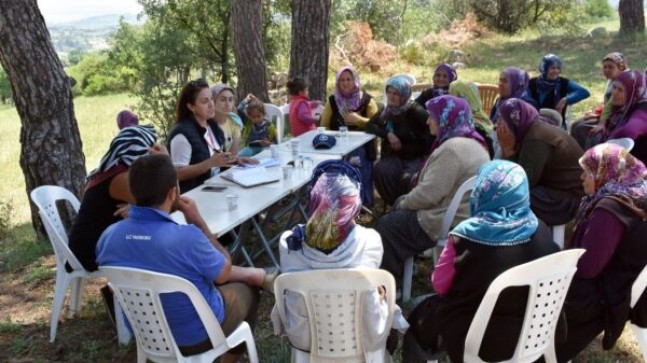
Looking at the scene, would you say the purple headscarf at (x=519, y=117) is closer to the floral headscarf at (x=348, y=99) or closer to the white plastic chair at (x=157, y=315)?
the floral headscarf at (x=348, y=99)

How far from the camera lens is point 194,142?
13.0ft

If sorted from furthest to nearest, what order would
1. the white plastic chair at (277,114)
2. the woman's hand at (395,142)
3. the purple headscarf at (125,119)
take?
→ the white plastic chair at (277,114)
the woman's hand at (395,142)
the purple headscarf at (125,119)

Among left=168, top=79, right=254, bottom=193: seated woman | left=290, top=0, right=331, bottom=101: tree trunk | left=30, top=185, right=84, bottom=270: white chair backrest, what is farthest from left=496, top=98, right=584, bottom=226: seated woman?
left=290, top=0, right=331, bottom=101: tree trunk

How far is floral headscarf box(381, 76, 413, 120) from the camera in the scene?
480 centimetres

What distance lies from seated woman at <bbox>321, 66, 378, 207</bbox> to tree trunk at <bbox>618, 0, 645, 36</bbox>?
10.8 metres

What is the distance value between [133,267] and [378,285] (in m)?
1.02

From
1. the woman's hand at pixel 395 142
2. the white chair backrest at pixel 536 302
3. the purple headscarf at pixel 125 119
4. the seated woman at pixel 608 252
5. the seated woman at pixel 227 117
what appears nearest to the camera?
the white chair backrest at pixel 536 302

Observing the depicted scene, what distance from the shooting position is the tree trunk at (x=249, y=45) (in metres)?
7.44

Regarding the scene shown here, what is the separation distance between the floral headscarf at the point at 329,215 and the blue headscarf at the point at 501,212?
0.45m

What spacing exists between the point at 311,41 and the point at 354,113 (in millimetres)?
1954

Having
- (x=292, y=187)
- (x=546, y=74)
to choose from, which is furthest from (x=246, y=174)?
(x=546, y=74)

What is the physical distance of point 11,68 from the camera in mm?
4395

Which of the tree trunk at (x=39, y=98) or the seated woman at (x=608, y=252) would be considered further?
the tree trunk at (x=39, y=98)

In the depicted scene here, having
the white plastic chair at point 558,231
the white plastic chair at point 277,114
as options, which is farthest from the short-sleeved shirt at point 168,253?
the white plastic chair at point 277,114
